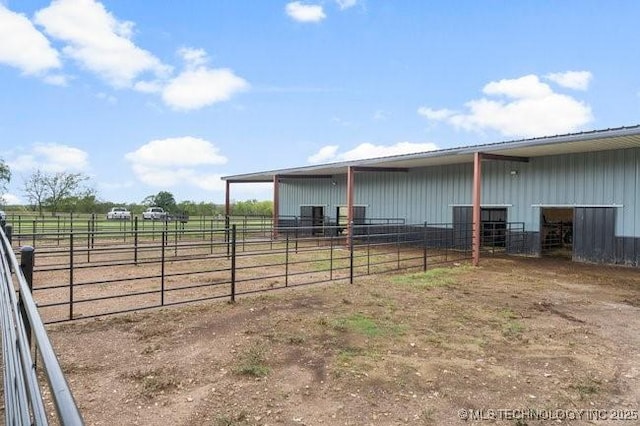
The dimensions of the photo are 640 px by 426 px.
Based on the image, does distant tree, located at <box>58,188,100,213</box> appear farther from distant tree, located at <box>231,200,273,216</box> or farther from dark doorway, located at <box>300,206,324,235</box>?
dark doorway, located at <box>300,206,324,235</box>

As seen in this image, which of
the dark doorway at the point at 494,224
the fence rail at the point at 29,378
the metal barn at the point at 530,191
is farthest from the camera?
the dark doorway at the point at 494,224

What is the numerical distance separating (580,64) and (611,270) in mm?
8129

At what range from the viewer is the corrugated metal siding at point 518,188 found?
1117 cm

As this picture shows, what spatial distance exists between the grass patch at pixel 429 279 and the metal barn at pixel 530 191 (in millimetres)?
2044

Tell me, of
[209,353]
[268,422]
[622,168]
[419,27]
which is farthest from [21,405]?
[419,27]

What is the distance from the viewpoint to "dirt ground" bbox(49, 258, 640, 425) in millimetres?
3211

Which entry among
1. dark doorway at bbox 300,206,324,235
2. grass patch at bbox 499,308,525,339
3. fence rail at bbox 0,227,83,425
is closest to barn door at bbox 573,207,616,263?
grass patch at bbox 499,308,525,339

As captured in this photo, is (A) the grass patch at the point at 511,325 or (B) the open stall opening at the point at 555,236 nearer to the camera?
(A) the grass patch at the point at 511,325

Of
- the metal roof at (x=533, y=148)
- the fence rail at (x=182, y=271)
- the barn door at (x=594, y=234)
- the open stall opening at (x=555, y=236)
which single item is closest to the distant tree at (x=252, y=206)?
the metal roof at (x=533, y=148)

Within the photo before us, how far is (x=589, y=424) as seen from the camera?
3.08m

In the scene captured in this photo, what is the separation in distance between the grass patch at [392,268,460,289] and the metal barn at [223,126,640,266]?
2.04m

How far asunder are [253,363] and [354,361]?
35.5 inches

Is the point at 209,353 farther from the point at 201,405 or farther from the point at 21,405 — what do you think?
the point at 21,405

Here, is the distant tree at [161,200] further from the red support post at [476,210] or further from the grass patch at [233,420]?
the grass patch at [233,420]
